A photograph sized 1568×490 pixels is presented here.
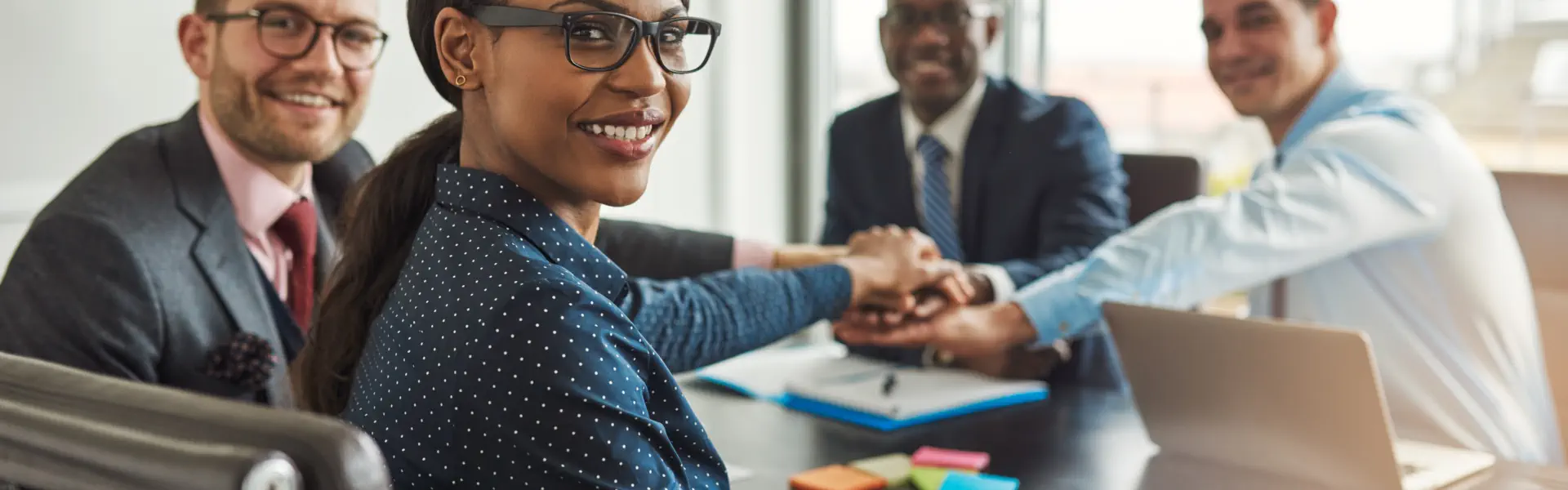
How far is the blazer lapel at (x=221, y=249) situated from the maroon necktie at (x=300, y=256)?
0.27 feet

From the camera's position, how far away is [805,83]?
14.8ft

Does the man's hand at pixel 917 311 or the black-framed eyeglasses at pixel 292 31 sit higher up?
the black-framed eyeglasses at pixel 292 31

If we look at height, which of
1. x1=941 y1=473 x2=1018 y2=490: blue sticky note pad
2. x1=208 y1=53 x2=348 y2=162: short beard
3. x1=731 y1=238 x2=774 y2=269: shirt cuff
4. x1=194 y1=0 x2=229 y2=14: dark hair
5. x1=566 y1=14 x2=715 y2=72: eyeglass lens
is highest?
x1=566 y1=14 x2=715 y2=72: eyeglass lens

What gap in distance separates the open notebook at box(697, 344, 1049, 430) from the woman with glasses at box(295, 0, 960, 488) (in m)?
0.75

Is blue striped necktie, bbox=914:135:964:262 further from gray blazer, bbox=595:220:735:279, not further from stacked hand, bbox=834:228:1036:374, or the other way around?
gray blazer, bbox=595:220:735:279

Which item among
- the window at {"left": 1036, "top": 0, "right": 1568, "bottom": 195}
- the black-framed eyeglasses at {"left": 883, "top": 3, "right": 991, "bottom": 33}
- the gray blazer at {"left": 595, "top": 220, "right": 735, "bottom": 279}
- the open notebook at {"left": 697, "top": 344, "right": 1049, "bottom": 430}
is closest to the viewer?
the open notebook at {"left": 697, "top": 344, "right": 1049, "bottom": 430}

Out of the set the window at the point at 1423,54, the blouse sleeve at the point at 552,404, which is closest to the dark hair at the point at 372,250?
the blouse sleeve at the point at 552,404

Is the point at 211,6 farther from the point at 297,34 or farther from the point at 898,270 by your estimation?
the point at 898,270

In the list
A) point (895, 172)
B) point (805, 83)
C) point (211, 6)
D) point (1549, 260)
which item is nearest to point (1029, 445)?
point (1549, 260)

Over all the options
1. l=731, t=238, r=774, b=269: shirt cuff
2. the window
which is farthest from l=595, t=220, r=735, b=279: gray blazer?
the window

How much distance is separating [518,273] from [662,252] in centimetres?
127

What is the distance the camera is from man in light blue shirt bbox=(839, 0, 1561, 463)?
6.63 ft

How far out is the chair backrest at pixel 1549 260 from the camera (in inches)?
83.8

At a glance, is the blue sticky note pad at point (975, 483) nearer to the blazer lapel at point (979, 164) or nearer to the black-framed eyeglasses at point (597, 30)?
the black-framed eyeglasses at point (597, 30)
